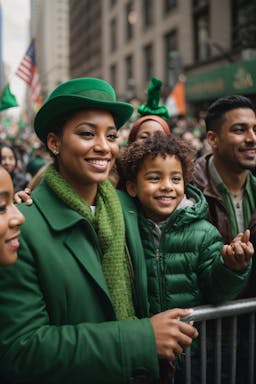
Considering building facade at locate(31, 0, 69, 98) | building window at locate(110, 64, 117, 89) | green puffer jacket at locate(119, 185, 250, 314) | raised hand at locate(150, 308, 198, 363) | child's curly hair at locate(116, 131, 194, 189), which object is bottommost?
raised hand at locate(150, 308, 198, 363)

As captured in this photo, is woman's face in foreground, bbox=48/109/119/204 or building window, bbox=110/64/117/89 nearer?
woman's face in foreground, bbox=48/109/119/204

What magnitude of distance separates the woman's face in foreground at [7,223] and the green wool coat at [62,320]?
12 centimetres

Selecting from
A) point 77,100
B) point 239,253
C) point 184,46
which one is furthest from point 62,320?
point 184,46

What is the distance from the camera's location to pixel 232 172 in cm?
300

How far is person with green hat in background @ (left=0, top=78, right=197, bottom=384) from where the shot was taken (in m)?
1.63

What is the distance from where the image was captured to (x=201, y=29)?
82.4 ft

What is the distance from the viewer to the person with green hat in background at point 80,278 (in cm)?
163

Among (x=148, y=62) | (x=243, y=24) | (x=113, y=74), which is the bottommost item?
→ (x=243, y=24)

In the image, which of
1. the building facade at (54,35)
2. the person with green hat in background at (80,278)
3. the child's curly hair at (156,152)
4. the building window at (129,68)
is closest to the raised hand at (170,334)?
the person with green hat in background at (80,278)

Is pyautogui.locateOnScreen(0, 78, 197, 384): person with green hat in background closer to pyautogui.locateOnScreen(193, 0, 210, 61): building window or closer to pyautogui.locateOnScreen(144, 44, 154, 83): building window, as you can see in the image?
pyautogui.locateOnScreen(193, 0, 210, 61): building window

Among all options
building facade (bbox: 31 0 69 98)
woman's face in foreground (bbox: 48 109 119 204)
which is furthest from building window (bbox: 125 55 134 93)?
building facade (bbox: 31 0 69 98)

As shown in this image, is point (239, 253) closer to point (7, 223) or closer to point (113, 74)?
point (7, 223)

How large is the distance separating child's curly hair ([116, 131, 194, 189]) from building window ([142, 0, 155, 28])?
3271 centimetres

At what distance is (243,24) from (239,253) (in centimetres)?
2036
